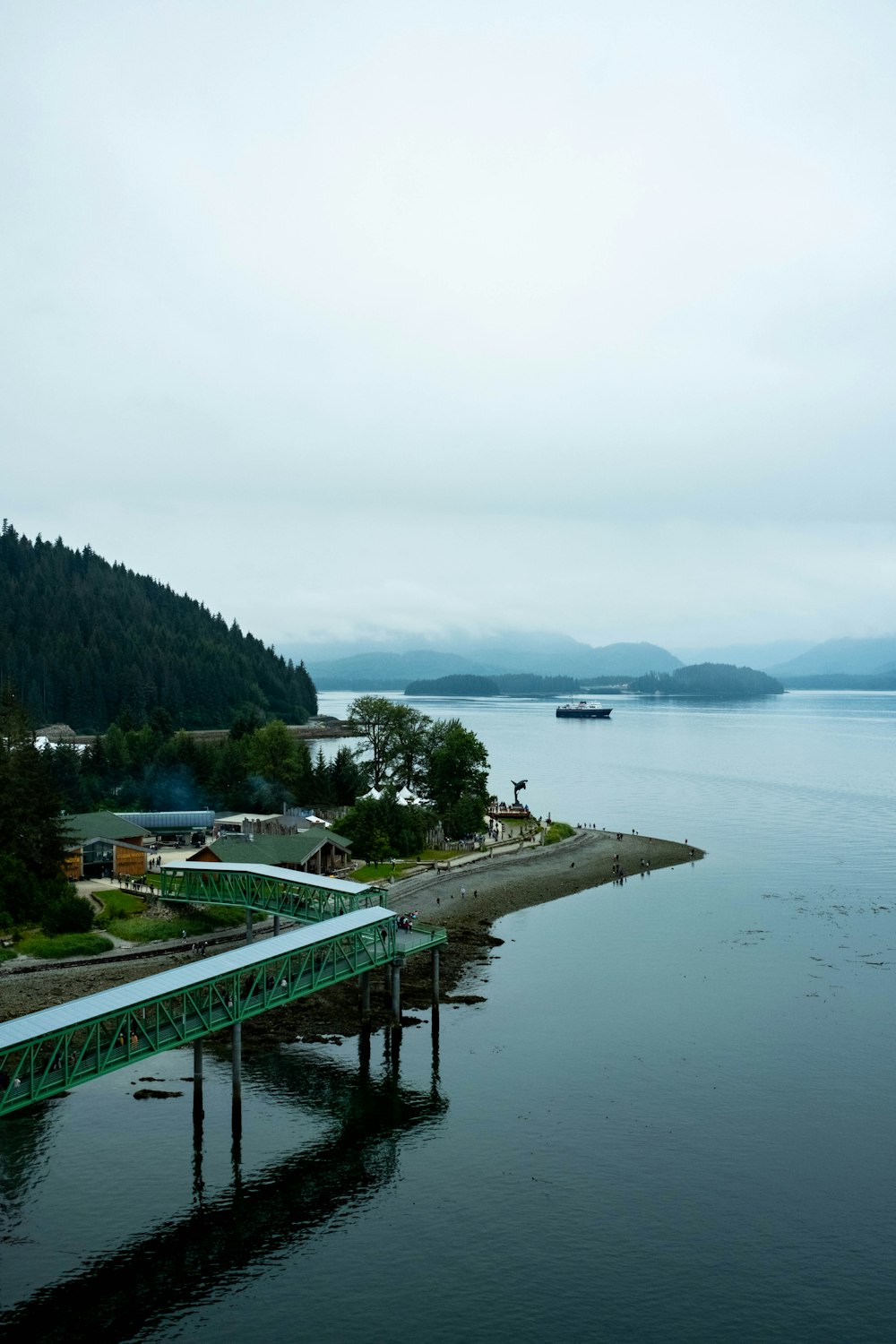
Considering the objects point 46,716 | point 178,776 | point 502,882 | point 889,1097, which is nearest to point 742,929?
point 502,882

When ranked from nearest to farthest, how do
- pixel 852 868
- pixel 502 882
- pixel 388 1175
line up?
pixel 388 1175
pixel 502 882
pixel 852 868

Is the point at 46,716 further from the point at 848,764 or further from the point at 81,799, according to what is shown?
the point at 848,764

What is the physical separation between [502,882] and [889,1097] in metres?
45.4

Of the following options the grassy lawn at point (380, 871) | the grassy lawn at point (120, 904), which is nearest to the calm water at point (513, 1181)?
the grassy lawn at point (120, 904)

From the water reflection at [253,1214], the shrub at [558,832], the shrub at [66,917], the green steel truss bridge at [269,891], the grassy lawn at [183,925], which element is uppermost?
the green steel truss bridge at [269,891]

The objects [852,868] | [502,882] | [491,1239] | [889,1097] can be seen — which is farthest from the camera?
[852,868]

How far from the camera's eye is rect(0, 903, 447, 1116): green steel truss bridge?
33406 millimetres

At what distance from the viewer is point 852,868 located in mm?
90938

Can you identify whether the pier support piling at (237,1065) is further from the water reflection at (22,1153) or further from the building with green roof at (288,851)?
the building with green roof at (288,851)

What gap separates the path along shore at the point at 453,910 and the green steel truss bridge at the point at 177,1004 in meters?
3.47

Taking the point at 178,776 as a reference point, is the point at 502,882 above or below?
below

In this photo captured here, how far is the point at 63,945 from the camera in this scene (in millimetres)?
54469

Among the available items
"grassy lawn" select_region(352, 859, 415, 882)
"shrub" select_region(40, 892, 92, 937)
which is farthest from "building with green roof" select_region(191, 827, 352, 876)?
"shrub" select_region(40, 892, 92, 937)

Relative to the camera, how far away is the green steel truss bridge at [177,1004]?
3341 centimetres
